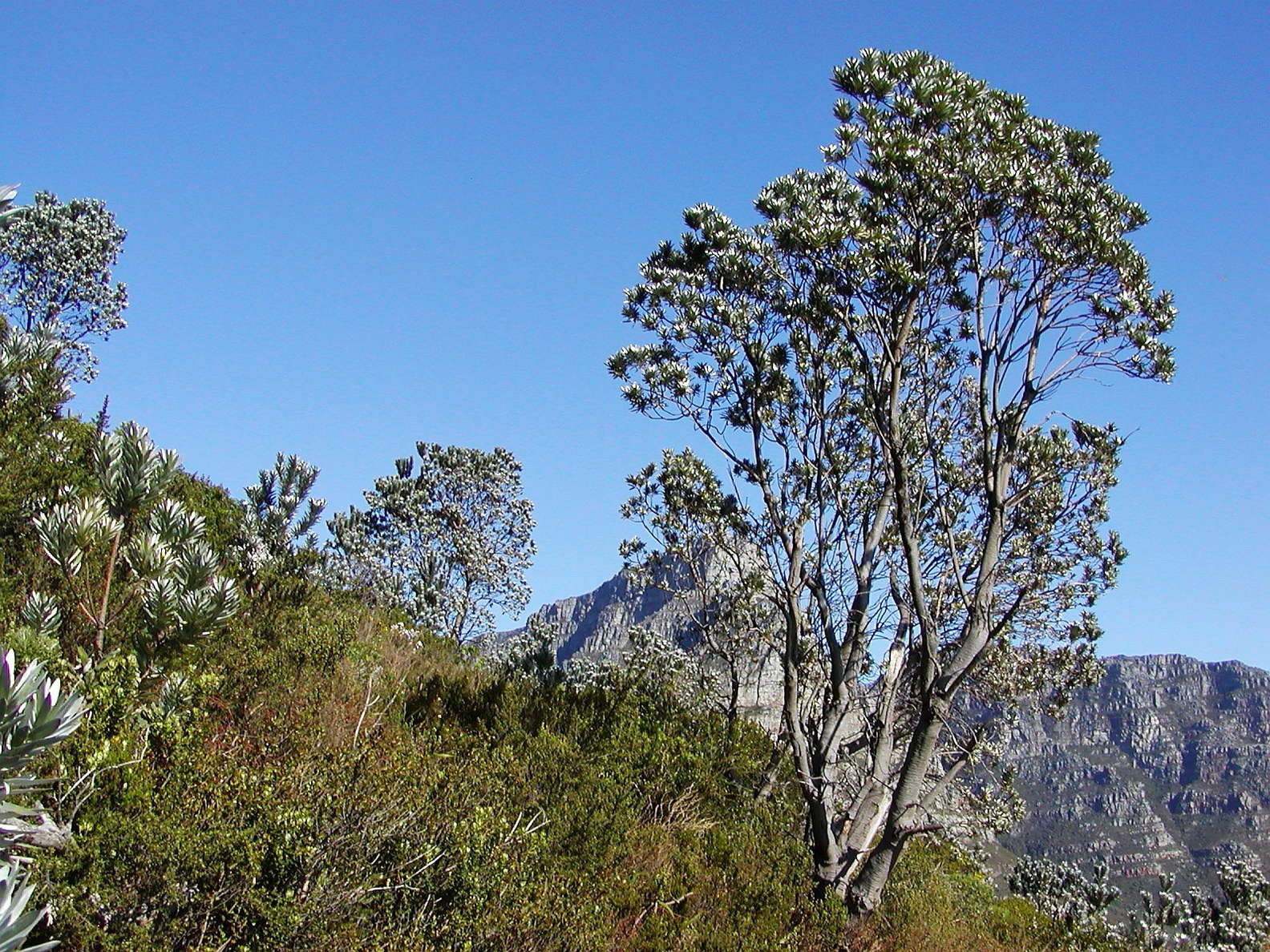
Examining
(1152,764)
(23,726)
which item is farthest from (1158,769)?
(23,726)

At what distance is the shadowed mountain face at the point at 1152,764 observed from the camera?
138375 millimetres

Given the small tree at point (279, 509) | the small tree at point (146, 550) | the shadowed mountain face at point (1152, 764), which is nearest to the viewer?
the small tree at point (146, 550)

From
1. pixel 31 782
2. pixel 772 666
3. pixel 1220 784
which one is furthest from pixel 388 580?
pixel 1220 784

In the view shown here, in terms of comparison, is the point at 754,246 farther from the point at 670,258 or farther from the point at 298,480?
the point at 298,480

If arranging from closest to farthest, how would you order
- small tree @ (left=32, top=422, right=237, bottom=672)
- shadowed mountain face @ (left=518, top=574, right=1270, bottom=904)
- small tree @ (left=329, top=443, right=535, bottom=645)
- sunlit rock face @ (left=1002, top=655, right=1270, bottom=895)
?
1. small tree @ (left=32, top=422, right=237, bottom=672)
2. small tree @ (left=329, top=443, right=535, bottom=645)
3. shadowed mountain face @ (left=518, top=574, right=1270, bottom=904)
4. sunlit rock face @ (left=1002, top=655, right=1270, bottom=895)

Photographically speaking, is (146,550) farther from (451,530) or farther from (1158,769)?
(1158,769)

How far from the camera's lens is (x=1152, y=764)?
541 ft

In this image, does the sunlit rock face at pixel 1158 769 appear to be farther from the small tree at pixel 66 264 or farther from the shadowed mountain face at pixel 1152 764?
the small tree at pixel 66 264

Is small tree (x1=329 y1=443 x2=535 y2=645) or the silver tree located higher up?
small tree (x1=329 y1=443 x2=535 y2=645)

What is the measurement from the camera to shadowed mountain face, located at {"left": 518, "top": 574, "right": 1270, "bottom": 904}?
13838cm

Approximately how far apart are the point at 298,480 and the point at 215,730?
5.49ft

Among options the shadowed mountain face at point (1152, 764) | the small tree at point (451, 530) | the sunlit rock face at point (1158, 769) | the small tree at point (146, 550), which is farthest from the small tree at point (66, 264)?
the sunlit rock face at point (1158, 769)

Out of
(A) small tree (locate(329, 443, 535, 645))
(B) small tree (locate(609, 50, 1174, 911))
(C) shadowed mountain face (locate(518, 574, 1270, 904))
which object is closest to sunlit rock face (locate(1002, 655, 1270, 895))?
(C) shadowed mountain face (locate(518, 574, 1270, 904))

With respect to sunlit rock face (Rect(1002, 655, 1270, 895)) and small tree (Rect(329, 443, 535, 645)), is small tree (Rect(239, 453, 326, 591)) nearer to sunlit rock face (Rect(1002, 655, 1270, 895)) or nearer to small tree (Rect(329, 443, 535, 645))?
small tree (Rect(329, 443, 535, 645))
